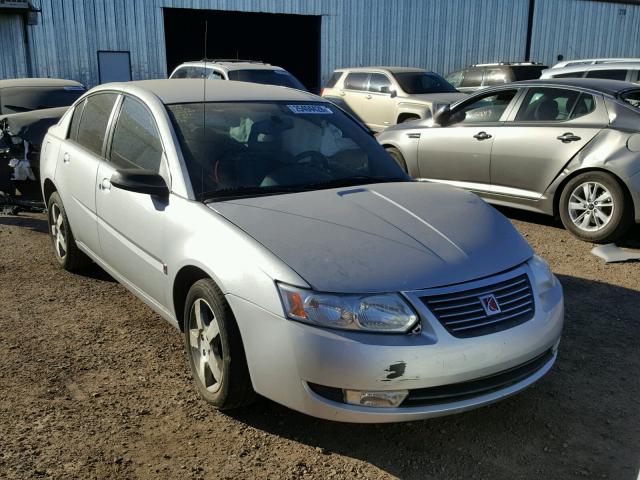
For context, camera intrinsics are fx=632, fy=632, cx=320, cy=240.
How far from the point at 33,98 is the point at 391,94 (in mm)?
6951

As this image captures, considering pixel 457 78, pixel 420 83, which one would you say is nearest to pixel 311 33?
pixel 457 78

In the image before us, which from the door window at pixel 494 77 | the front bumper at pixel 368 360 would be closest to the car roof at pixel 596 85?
the front bumper at pixel 368 360

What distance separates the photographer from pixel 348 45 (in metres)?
21.7

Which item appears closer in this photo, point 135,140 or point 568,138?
point 135,140

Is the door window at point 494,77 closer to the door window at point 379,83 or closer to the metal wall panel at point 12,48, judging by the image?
the door window at point 379,83

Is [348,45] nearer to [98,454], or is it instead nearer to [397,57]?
[397,57]

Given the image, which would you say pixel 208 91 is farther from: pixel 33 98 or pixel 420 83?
pixel 420 83

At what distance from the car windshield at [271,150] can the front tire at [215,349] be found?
0.60 m

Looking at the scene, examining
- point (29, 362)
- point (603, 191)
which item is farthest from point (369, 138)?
point (603, 191)

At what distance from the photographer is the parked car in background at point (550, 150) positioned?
6.06 meters

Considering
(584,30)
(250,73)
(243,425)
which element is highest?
(584,30)

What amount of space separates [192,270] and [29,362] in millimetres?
1338

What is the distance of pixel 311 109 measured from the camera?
425 cm

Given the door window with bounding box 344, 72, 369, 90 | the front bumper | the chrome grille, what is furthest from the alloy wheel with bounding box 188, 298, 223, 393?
the door window with bounding box 344, 72, 369, 90
